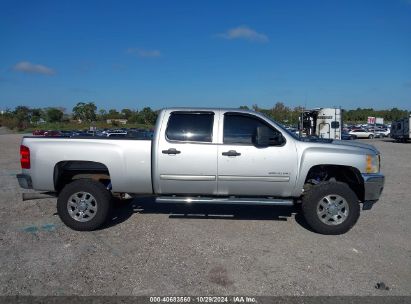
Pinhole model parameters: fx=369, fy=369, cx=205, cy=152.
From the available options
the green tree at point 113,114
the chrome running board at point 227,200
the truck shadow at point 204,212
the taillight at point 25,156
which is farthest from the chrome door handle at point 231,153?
the green tree at point 113,114

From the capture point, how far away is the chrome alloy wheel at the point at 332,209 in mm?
5645

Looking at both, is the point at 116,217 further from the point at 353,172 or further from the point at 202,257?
the point at 353,172

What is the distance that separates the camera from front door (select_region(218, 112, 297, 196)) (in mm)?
5664

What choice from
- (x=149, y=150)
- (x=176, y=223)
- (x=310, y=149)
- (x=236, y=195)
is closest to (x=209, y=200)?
(x=236, y=195)

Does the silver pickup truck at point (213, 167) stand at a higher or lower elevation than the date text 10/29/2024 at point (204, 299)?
higher

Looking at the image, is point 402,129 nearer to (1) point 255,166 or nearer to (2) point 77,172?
(1) point 255,166

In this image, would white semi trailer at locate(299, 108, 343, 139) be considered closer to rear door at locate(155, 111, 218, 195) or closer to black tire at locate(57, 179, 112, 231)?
rear door at locate(155, 111, 218, 195)

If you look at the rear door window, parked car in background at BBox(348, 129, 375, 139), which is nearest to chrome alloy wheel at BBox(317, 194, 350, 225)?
the rear door window

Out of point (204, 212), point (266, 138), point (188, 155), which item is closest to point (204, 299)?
point (188, 155)

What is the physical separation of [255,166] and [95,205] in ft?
8.42

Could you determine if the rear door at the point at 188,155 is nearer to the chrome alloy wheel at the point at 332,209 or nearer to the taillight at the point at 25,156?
the chrome alloy wheel at the point at 332,209

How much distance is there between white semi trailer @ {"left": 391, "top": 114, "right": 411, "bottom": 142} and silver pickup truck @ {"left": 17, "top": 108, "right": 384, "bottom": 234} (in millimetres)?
33716

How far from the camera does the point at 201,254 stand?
485 cm

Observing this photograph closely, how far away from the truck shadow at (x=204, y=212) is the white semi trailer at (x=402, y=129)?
1304 inches
